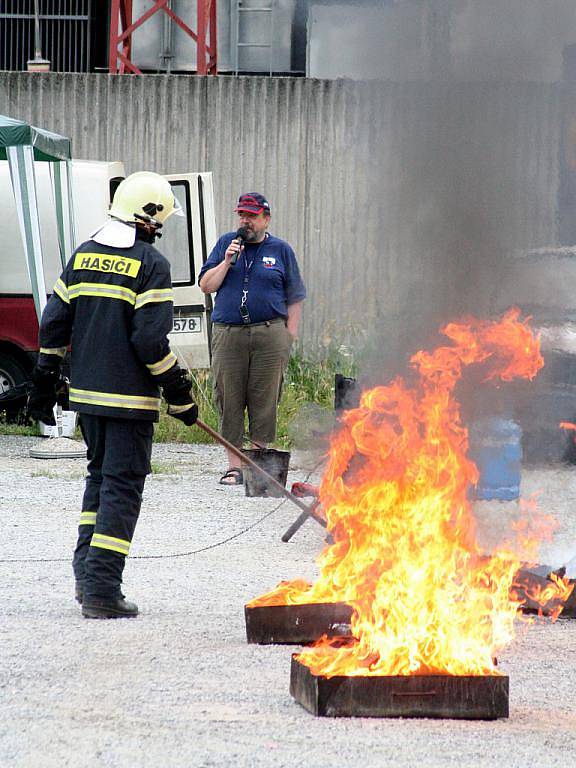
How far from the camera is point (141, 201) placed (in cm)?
587

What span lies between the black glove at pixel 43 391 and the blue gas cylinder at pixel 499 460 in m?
2.83

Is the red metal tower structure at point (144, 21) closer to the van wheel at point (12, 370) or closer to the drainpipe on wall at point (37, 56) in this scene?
the drainpipe on wall at point (37, 56)

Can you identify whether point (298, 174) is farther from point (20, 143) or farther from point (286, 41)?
point (20, 143)

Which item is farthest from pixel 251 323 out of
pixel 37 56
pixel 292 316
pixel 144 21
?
pixel 37 56

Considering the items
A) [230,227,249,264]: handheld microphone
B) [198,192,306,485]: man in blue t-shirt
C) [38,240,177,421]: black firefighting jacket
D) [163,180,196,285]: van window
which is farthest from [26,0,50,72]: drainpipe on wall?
[38,240,177,421]: black firefighting jacket

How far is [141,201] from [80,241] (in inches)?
252

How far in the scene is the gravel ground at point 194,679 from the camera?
12.9ft

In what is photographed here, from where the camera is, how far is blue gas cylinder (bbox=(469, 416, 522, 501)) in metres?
8.10

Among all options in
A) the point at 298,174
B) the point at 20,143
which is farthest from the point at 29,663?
the point at 298,174

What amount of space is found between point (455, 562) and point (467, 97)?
189cm

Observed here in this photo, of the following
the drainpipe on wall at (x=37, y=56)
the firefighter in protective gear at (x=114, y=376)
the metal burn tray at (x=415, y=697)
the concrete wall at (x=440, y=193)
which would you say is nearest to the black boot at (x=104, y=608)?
the firefighter in protective gear at (x=114, y=376)

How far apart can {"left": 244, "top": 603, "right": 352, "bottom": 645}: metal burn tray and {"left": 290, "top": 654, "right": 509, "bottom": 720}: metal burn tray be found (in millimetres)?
887

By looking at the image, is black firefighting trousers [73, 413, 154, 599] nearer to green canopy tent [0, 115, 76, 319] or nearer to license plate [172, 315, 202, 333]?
green canopy tent [0, 115, 76, 319]

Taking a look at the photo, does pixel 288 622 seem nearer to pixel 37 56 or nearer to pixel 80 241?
pixel 80 241
